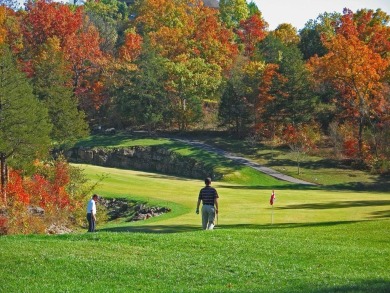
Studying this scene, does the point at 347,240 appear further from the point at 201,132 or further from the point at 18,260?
the point at 201,132

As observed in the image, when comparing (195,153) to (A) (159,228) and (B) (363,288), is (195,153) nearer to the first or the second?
(A) (159,228)

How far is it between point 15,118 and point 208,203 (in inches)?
985

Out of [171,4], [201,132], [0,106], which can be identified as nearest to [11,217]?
[0,106]

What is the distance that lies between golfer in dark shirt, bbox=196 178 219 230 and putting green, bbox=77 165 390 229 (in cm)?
450

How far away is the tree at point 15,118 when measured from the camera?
4319 cm

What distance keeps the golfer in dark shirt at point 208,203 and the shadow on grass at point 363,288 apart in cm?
895

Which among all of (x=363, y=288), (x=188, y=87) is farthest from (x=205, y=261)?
(x=188, y=87)

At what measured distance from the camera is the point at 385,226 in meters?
24.3

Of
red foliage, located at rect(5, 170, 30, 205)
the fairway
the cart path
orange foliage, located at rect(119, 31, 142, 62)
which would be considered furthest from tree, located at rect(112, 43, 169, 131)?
the fairway

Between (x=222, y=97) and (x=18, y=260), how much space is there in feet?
209

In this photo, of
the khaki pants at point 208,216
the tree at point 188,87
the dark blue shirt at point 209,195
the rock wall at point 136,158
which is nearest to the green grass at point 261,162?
the rock wall at point 136,158

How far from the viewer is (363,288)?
13828 mm

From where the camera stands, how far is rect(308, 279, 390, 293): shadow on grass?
1358 cm

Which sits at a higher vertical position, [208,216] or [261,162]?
[208,216]
